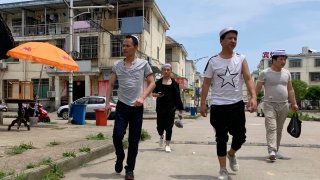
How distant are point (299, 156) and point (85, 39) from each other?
1189 inches

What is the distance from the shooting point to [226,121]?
18.2 feet

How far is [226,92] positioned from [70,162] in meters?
2.41

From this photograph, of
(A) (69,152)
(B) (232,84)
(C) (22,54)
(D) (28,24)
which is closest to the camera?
(B) (232,84)

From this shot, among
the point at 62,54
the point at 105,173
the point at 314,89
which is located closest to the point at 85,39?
the point at 62,54

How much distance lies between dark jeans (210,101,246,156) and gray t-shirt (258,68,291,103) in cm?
207

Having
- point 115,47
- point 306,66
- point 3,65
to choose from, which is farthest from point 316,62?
point 3,65

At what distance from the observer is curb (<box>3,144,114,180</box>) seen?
16.0 ft

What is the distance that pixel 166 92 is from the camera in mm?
8570

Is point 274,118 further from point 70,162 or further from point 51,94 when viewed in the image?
point 51,94

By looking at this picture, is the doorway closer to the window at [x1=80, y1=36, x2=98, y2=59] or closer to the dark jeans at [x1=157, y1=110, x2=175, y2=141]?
the window at [x1=80, y1=36, x2=98, y2=59]

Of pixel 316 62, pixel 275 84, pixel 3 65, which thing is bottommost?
pixel 275 84

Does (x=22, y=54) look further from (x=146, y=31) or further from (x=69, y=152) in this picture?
(x=146, y=31)

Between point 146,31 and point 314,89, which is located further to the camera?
point 314,89

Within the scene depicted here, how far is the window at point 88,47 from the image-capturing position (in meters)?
35.8
